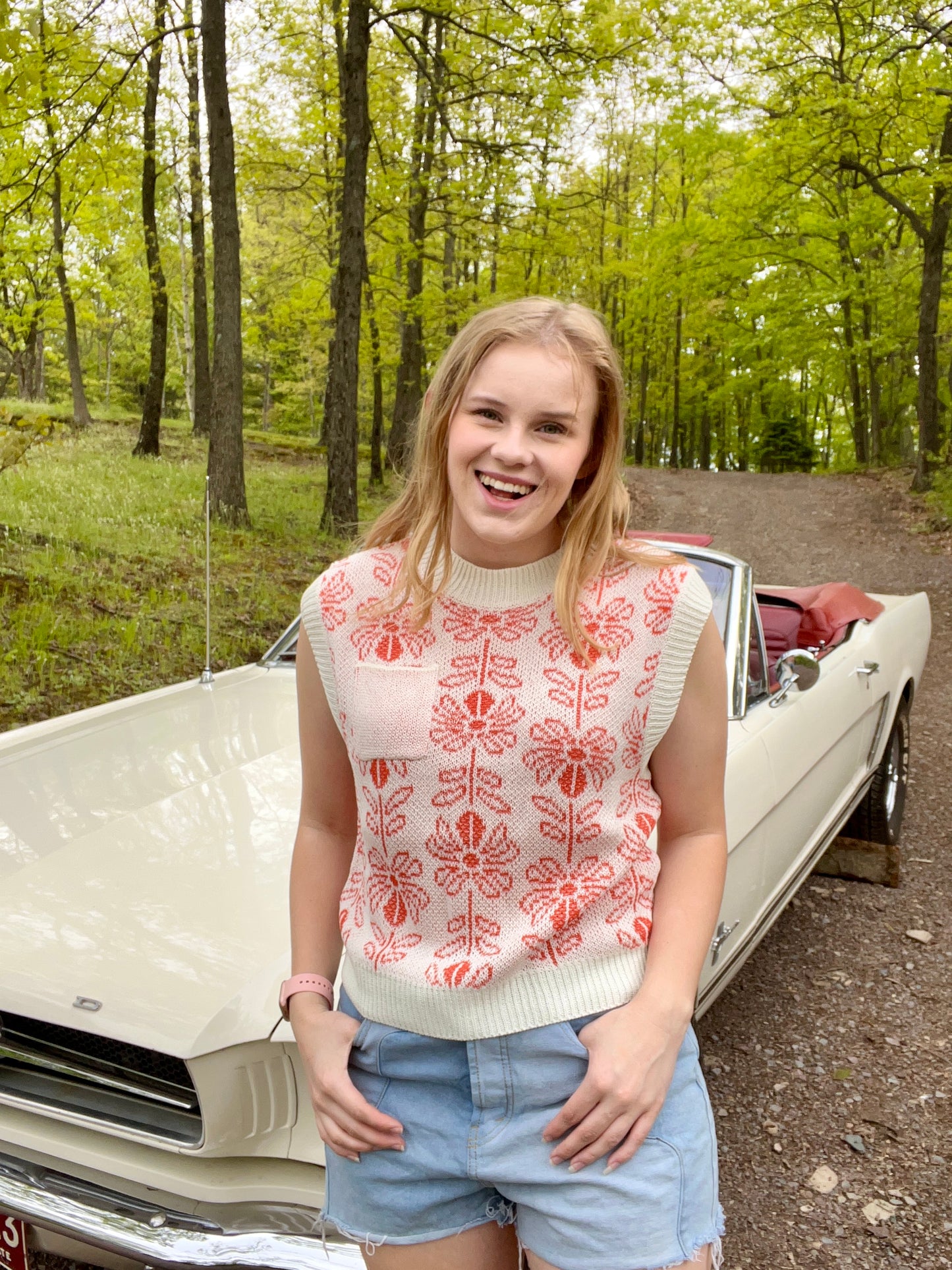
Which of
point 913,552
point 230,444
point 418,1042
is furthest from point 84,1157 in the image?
point 913,552

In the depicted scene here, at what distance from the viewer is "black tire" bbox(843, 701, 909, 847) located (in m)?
4.66

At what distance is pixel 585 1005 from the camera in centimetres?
119

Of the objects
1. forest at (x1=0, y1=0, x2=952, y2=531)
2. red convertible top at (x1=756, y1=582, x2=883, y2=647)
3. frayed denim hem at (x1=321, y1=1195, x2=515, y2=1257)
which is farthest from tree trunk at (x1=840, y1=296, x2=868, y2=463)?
frayed denim hem at (x1=321, y1=1195, x2=515, y2=1257)

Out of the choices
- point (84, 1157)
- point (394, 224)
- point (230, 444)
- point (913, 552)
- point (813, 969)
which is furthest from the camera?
point (394, 224)

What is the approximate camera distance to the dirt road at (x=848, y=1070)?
2.52 metres

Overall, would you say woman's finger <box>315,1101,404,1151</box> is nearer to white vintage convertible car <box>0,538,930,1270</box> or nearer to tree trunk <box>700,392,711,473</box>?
white vintage convertible car <box>0,538,930,1270</box>

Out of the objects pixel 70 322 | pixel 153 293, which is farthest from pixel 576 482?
pixel 70 322

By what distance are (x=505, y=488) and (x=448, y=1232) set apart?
0.84 m

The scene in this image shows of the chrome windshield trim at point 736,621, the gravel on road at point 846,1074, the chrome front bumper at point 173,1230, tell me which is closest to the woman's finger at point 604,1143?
the chrome front bumper at point 173,1230

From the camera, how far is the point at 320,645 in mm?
1334

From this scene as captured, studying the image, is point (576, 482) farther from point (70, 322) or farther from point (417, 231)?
point (70, 322)

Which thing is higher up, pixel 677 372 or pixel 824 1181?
pixel 677 372

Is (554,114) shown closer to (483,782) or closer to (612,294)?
(483,782)

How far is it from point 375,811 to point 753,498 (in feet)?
58.8
